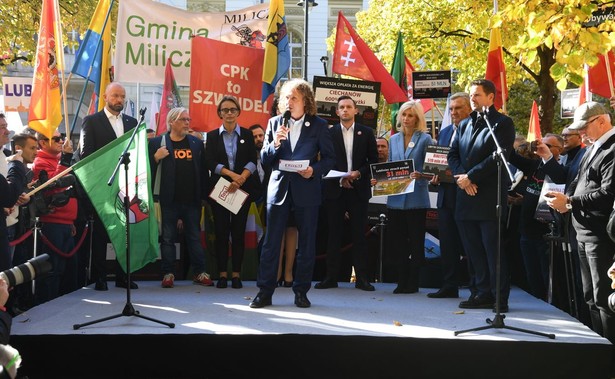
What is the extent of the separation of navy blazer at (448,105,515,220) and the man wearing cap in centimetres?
107

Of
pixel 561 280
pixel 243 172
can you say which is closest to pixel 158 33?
pixel 243 172

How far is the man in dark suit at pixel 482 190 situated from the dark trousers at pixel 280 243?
4.90ft

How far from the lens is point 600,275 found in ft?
21.9

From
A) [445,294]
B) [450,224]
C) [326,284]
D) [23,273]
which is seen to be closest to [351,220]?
[326,284]

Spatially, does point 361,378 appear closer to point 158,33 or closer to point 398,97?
point 398,97

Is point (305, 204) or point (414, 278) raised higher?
point (305, 204)

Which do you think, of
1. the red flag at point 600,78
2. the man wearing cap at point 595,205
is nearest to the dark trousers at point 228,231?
the man wearing cap at point 595,205

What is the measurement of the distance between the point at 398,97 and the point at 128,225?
18.4 feet

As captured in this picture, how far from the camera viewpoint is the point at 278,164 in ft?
26.9

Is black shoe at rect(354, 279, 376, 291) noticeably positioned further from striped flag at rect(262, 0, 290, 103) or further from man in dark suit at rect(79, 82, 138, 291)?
striped flag at rect(262, 0, 290, 103)

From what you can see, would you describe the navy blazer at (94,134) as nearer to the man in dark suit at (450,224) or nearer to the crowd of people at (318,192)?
the crowd of people at (318,192)

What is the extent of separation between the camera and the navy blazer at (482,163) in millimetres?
8031

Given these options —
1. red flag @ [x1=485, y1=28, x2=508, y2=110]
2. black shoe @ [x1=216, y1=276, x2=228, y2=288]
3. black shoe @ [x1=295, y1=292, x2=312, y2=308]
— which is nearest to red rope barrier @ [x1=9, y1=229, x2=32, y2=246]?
black shoe @ [x1=216, y1=276, x2=228, y2=288]

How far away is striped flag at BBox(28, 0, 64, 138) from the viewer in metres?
9.32
